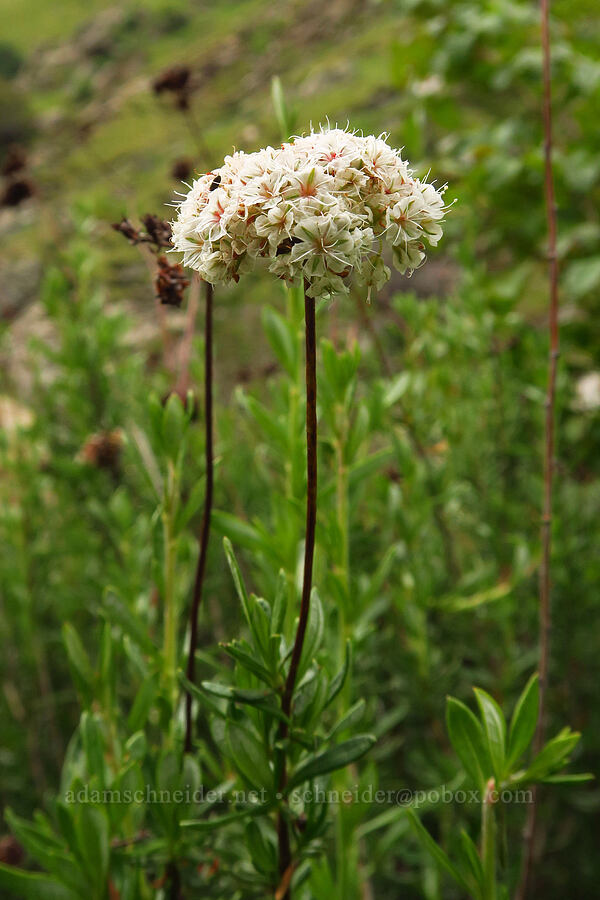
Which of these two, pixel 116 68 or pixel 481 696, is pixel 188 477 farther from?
pixel 116 68

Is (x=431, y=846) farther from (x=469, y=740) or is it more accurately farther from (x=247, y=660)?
(x=247, y=660)

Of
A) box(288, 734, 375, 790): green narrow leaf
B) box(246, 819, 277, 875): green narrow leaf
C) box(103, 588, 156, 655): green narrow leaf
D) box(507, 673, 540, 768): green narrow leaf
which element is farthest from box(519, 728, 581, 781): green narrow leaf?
box(103, 588, 156, 655): green narrow leaf

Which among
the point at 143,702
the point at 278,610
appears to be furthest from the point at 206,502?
the point at 143,702

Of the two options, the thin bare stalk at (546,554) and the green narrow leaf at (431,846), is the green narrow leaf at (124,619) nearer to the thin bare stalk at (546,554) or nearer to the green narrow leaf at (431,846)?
the green narrow leaf at (431,846)

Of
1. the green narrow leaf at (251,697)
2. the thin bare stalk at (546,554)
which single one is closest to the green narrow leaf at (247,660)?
the green narrow leaf at (251,697)

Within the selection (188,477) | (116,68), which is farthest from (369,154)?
(116,68)

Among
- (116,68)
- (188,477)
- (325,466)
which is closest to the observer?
(325,466)
